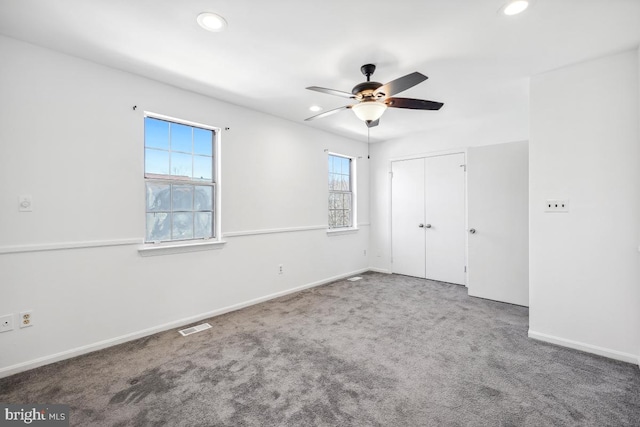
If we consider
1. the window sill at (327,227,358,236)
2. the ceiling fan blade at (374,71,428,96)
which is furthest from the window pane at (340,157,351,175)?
the ceiling fan blade at (374,71,428,96)

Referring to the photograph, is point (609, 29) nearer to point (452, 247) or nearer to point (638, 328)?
point (638, 328)

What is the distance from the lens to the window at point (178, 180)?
299 cm

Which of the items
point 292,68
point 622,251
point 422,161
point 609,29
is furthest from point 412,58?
point 422,161

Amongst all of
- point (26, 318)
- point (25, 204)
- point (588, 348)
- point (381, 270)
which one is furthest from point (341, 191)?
point (26, 318)

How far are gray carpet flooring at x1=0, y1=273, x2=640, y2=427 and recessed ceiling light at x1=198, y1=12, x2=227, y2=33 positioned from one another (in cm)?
259

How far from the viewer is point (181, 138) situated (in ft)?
10.6

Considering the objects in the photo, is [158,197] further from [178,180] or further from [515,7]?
[515,7]

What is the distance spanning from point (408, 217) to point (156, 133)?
13.6ft

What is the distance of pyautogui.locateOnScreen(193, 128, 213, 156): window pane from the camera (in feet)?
11.0

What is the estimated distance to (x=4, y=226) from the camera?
7.09 ft

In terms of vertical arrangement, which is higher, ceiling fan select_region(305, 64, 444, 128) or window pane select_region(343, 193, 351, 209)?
ceiling fan select_region(305, 64, 444, 128)

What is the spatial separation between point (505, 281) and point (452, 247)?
1.02 m

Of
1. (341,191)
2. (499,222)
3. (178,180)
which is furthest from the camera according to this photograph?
(341,191)

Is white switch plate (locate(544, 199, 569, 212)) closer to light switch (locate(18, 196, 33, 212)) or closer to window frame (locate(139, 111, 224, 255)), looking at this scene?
window frame (locate(139, 111, 224, 255))
